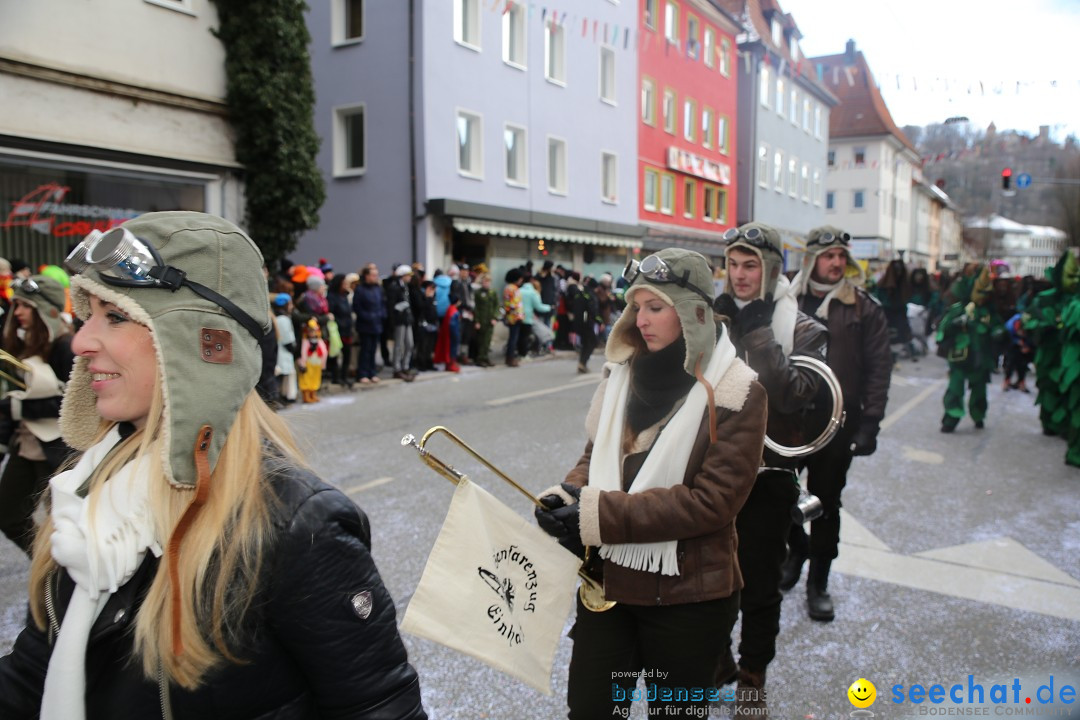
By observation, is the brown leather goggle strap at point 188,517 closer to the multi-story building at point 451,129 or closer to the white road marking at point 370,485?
the white road marking at point 370,485

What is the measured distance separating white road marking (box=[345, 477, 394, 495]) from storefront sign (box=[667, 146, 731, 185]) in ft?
86.6

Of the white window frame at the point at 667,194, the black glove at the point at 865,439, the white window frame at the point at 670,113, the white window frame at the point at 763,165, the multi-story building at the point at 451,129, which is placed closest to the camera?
the black glove at the point at 865,439

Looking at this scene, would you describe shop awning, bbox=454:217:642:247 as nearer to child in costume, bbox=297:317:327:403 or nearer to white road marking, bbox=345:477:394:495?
child in costume, bbox=297:317:327:403

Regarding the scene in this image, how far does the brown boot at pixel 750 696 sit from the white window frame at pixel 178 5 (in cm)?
1372

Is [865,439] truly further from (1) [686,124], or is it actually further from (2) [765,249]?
(1) [686,124]

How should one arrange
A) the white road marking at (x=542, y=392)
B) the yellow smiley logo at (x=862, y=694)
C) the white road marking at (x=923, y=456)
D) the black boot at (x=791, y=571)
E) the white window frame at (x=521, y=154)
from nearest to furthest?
the yellow smiley logo at (x=862, y=694)
the black boot at (x=791, y=571)
the white road marking at (x=923, y=456)
the white road marking at (x=542, y=392)
the white window frame at (x=521, y=154)

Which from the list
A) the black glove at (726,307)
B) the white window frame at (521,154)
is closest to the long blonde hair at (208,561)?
the black glove at (726,307)

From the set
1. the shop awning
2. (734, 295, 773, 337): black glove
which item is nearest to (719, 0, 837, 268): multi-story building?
the shop awning

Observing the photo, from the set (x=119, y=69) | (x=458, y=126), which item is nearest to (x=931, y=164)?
(x=458, y=126)

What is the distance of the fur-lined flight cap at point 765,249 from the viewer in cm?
350

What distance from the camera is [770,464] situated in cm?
338

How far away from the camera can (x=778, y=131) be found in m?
41.4

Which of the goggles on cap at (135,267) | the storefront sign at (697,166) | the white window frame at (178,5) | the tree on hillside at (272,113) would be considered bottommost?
the goggles on cap at (135,267)

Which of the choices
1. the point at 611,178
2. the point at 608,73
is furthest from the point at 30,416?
the point at 608,73
